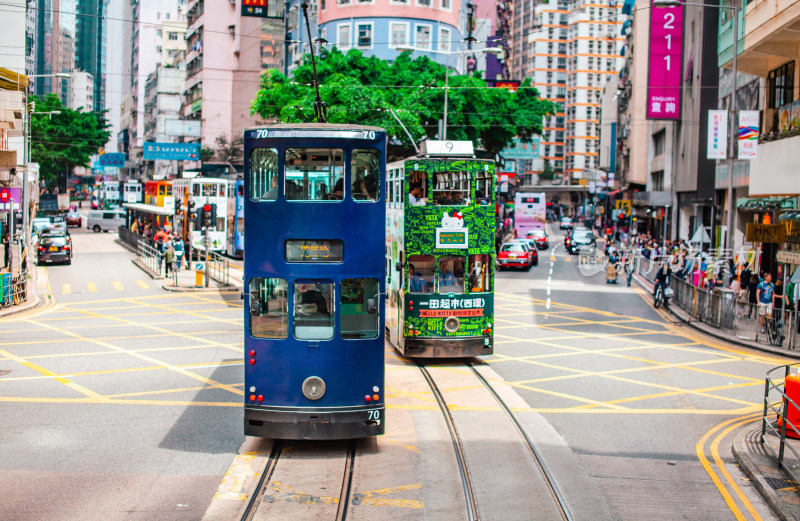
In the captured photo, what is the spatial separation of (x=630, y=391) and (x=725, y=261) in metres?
18.2

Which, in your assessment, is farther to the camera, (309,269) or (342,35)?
(342,35)

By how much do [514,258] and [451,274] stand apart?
86.3 ft

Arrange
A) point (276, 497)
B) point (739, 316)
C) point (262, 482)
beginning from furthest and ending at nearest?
point (739, 316) → point (262, 482) → point (276, 497)

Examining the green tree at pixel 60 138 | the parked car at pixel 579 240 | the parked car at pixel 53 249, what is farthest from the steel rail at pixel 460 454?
the green tree at pixel 60 138

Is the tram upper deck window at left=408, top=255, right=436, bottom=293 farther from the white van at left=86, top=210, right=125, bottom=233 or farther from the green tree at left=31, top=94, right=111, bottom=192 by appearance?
the green tree at left=31, top=94, right=111, bottom=192

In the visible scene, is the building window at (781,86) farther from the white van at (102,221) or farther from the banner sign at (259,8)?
the white van at (102,221)

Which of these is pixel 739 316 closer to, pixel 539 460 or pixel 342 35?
pixel 539 460

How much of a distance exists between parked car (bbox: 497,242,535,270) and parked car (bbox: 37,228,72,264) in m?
21.6

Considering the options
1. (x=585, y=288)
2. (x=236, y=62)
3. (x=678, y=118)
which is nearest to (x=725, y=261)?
(x=585, y=288)

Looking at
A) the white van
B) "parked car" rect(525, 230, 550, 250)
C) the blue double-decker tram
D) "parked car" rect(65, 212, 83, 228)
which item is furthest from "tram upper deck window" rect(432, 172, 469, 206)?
"parked car" rect(65, 212, 83, 228)

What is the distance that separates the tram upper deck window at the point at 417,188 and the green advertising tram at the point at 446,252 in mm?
19

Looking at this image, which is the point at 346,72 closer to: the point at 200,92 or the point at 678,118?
the point at 678,118

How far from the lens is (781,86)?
28672 millimetres

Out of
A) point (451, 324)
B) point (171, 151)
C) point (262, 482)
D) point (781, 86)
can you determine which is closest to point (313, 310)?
point (262, 482)
